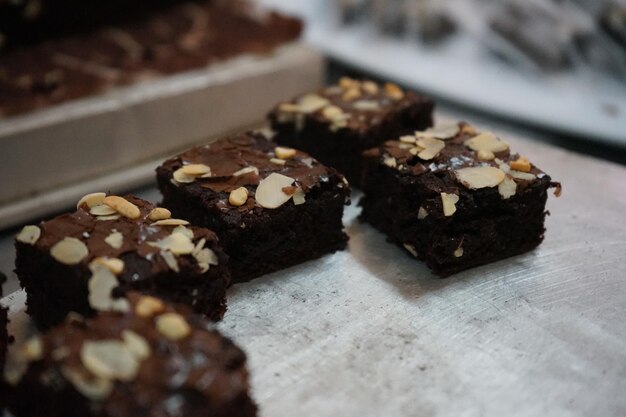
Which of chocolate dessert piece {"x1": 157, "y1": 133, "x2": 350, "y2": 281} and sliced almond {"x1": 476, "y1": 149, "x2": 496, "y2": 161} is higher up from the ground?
sliced almond {"x1": 476, "y1": 149, "x2": 496, "y2": 161}

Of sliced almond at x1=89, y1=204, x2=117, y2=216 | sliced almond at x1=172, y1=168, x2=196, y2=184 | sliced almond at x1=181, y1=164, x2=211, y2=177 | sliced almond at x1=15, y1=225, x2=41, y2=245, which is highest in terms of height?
sliced almond at x1=181, y1=164, x2=211, y2=177

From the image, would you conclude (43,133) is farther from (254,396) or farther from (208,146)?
(254,396)

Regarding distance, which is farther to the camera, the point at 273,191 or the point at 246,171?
the point at 246,171

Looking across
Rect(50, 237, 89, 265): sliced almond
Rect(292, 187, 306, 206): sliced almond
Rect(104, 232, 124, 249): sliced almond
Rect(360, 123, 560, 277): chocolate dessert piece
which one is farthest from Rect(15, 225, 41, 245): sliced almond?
Rect(360, 123, 560, 277): chocolate dessert piece

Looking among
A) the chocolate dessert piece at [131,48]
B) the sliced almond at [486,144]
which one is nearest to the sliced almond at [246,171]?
the sliced almond at [486,144]

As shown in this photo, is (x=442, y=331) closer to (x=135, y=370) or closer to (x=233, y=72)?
(x=135, y=370)

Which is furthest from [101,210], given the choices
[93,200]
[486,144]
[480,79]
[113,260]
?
[480,79]

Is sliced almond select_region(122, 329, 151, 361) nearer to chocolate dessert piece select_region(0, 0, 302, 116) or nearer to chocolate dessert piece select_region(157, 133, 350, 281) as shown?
chocolate dessert piece select_region(157, 133, 350, 281)
